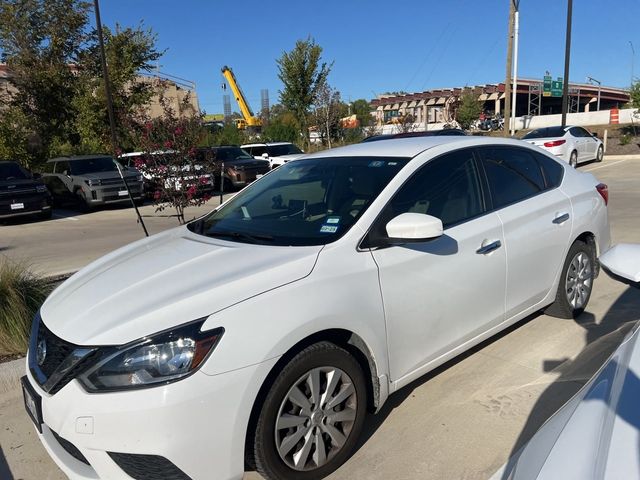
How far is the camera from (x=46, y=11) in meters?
24.4

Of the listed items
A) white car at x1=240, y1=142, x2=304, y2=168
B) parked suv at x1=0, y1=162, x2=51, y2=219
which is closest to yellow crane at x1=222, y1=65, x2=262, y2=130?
white car at x1=240, y1=142, x2=304, y2=168

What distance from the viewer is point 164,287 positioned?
244 cm

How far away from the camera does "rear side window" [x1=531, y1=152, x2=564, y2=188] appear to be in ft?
13.8

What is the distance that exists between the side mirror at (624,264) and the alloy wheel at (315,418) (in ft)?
4.28

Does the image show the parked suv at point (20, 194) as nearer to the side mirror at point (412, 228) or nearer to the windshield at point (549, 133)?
the side mirror at point (412, 228)

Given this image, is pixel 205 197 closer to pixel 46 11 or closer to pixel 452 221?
pixel 452 221

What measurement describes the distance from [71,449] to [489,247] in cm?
261

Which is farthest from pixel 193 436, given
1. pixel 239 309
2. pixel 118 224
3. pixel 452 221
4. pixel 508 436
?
pixel 118 224

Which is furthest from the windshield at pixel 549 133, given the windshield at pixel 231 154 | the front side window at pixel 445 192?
the front side window at pixel 445 192

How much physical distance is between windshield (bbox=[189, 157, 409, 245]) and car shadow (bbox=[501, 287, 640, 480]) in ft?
4.86

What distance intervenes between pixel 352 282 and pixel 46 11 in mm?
27661

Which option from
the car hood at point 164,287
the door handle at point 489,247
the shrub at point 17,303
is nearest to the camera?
the car hood at point 164,287

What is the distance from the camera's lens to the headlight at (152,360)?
209cm

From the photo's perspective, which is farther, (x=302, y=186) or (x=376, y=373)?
(x=302, y=186)
